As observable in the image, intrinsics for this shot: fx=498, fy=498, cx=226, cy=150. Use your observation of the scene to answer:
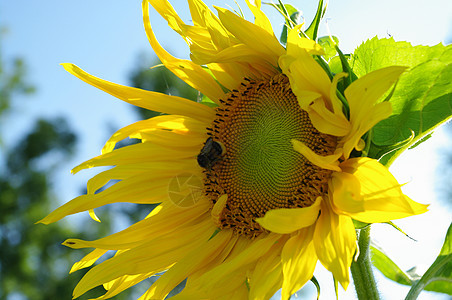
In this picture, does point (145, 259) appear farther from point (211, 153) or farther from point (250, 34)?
point (250, 34)

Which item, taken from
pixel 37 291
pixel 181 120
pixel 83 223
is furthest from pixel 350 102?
pixel 37 291

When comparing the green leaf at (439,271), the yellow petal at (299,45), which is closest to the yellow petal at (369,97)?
the yellow petal at (299,45)

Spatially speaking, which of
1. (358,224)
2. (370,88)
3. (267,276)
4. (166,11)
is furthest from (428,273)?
(166,11)

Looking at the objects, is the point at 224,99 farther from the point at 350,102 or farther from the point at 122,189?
the point at 350,102

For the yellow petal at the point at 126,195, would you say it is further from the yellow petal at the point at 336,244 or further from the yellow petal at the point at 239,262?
the yellow petal at the point at 336,244

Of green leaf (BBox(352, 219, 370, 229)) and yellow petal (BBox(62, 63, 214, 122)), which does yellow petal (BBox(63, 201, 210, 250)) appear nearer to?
yellow petal (BBox(62, 63, 214, 122))

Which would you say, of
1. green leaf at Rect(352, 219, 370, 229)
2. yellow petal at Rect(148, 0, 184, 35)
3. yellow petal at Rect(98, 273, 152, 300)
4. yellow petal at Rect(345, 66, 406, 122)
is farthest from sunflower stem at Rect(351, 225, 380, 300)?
yellow petal at Rect(148, 0, 184, 35)
